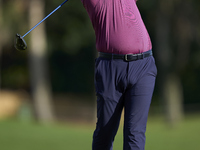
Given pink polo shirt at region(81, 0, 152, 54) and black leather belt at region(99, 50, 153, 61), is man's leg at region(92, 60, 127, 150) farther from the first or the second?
pink polo shirt at region(81, 0, 152, 54)

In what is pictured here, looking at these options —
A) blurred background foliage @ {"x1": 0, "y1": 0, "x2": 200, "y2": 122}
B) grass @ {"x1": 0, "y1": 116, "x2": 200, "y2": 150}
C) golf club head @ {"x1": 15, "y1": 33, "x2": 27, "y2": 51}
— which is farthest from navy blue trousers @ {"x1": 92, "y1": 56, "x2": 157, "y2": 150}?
blurred background foliage @ {"x1": 0, "y1": 0, "x2": 200, "y2": 122}

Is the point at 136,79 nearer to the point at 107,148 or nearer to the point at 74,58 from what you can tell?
the point at 107,148

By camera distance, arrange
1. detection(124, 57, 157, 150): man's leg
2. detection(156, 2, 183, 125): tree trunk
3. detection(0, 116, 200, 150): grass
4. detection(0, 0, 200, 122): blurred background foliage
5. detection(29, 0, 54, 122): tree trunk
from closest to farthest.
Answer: detection(124, 57, 157, 150): man's leg < detection(0, 116, 200, 150): grass < detection(156, 2, 183, 125): tree trunk < detection(0, 0, 200, 122): blurred background foliage < detection(29, 0, 54, 122): tree trunk

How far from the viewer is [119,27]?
4.27 metres

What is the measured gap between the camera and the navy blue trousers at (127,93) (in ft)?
13.9

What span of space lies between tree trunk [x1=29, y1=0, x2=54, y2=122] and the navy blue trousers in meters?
17.6

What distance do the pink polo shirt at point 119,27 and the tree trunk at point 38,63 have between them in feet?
57.7

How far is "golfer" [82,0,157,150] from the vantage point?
426 cm

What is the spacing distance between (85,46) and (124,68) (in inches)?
889

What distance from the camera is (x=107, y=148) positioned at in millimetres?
4508

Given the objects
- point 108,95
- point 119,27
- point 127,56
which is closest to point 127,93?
point 108,95

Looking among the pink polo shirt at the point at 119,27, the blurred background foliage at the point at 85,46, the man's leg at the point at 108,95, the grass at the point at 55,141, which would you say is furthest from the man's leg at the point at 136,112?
the blurred background foliage at the point at 85,46

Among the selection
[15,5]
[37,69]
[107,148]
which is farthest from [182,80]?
[107,148]

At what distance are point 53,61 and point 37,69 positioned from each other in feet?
24.6
